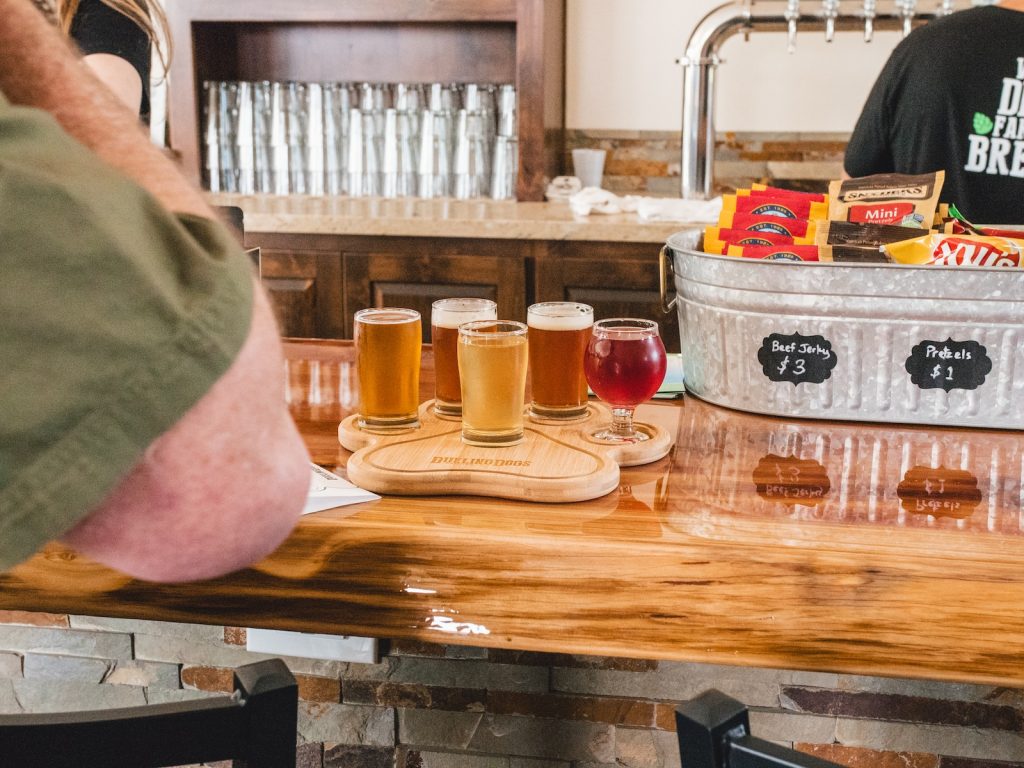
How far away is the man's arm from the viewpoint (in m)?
0.45

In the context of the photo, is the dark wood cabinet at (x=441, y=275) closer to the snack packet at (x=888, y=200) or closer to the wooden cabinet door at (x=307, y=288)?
the wooden cabinet door at (x=307, y=288)

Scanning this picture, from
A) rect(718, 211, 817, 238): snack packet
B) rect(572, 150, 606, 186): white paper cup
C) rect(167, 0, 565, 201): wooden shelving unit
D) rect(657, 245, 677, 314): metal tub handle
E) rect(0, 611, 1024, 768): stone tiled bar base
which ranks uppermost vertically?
rect(167, 0, 565, 201): wooden shelving unit

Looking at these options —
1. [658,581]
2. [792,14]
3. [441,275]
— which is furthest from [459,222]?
[658,581]

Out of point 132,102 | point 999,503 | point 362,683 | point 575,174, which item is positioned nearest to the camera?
point 999,503

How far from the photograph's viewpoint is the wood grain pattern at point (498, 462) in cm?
96

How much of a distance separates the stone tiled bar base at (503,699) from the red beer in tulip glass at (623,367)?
27 cm

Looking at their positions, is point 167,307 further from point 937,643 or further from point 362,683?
point 362,683

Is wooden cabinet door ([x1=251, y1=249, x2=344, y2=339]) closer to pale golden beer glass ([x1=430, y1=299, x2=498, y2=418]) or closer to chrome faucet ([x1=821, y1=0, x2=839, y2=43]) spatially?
chrome faucet ([x1=821, y1=0, x2=839, y2=43])

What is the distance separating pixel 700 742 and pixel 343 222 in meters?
2.40

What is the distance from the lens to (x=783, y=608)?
0.83 meters

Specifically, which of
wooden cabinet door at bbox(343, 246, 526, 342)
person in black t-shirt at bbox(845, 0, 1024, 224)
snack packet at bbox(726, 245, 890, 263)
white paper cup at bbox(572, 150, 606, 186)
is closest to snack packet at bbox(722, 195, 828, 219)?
snack packet at bbox(726, 245, 890, 263)

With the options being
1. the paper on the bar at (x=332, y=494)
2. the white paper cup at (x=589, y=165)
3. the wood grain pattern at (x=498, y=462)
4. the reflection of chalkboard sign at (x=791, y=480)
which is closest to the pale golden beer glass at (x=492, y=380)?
the wood grain pattern at (x=498, y=462)

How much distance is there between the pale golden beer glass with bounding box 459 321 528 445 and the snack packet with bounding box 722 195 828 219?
15.8 inches

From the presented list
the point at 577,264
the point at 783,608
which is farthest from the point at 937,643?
the point at 577,264
